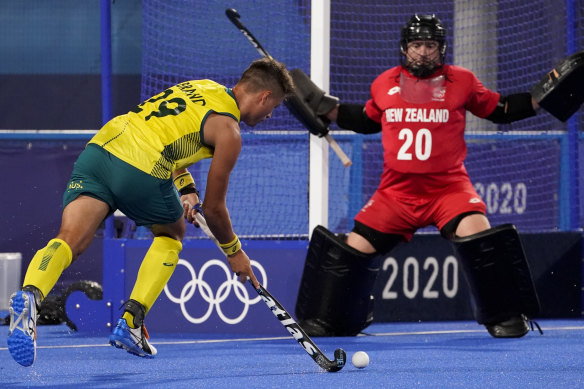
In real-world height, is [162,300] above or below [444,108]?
below

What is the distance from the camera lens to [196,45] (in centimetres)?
782

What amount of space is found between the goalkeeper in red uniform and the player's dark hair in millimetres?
1427

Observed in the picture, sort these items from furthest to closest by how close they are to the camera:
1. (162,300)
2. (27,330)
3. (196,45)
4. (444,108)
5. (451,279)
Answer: (196,45) < (451,279) < (162,300) < (444,108) < (27,330)

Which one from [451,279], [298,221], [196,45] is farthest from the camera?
[196,45]

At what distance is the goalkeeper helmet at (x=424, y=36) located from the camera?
5414 millimetres

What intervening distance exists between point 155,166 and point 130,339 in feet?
2.28

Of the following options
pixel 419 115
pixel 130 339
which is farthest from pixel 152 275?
pixel 419 115

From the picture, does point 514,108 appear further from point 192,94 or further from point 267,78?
point 192,94

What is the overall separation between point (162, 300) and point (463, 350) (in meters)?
1.73

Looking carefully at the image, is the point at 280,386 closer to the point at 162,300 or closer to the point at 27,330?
the point at 27,330

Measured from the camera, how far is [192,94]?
167 inches

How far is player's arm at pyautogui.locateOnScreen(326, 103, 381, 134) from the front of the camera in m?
5.78

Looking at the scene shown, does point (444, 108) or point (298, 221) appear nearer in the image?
Result: point (444, 108)

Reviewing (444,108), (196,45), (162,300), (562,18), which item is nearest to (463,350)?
(444,108)
